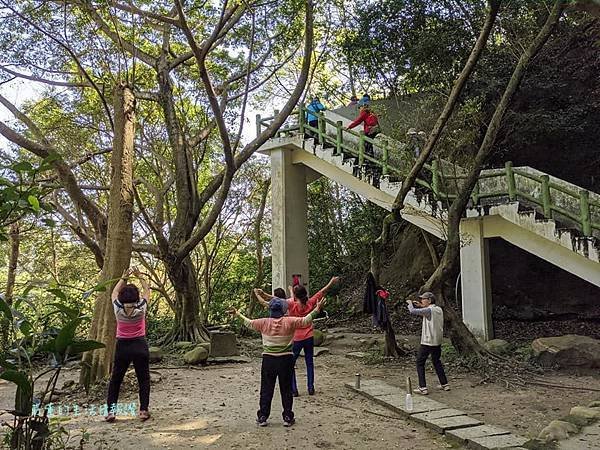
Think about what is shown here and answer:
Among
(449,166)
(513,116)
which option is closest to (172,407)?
(449,166)

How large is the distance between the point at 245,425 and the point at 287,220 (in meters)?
8.88

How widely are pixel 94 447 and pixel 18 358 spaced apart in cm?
181

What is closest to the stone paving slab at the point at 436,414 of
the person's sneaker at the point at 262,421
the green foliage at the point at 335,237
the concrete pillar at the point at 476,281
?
the person's sneaker at the point at 262,421

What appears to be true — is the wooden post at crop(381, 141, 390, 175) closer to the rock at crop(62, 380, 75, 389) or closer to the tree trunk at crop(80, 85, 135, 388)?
the tree trunk at crop(80, 85, 135, 388)

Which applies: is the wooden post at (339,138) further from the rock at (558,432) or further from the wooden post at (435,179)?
the rock at (558,432)

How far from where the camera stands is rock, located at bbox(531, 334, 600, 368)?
26.8ft

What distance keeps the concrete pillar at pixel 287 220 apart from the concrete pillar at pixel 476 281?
4.58 metres

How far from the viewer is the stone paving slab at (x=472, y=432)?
15.9 feet

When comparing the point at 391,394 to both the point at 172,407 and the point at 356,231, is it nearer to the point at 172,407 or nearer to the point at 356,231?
the point at 172,407

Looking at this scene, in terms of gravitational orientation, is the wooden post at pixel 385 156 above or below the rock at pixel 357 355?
above

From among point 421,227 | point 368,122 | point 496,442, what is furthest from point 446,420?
point 368,122

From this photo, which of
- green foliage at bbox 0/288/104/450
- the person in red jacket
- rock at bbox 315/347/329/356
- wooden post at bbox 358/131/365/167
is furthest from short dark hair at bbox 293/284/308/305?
the person in red jacket

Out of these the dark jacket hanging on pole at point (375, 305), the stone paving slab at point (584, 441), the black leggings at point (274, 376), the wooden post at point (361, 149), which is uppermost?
the wooden post at point (361, 149)

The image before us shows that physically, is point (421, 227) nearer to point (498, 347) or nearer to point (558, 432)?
point (498, 347)
